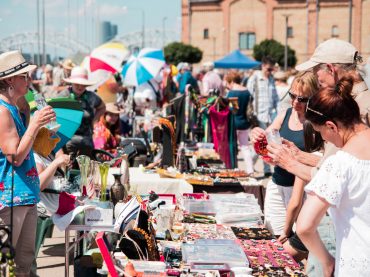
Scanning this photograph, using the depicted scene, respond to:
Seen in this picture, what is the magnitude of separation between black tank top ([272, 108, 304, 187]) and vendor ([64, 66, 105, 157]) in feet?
9.45

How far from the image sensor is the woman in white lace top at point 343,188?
8.91 ft

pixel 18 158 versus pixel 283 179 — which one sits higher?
pixel 18 158

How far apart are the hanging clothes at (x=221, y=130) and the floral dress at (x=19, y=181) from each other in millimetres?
6048

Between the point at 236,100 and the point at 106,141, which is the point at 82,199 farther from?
the point at 236,100

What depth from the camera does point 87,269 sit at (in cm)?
386

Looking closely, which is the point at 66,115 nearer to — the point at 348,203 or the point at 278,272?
the point at 278,272

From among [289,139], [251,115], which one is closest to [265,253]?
[289,139]

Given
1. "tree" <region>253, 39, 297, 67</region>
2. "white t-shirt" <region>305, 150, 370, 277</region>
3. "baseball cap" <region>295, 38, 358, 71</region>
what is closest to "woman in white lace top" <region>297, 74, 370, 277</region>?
"white t-shirt" <region>305, 150, 370, 277</region>

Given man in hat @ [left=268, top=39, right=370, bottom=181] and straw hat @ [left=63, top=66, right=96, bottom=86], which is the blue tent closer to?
straw hat @ [left=63, top=66, right=96, bottom=86]

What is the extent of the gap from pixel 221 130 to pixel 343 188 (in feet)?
23.5

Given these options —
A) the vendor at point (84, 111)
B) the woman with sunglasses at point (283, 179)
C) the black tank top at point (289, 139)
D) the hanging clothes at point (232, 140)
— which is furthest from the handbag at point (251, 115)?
the black tank top at point (289, 139)

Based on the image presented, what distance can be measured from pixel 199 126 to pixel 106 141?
318 cm

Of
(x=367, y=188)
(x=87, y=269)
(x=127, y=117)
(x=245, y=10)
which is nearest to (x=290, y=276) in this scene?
(x=367, y=188)

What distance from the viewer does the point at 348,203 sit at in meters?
2.78
